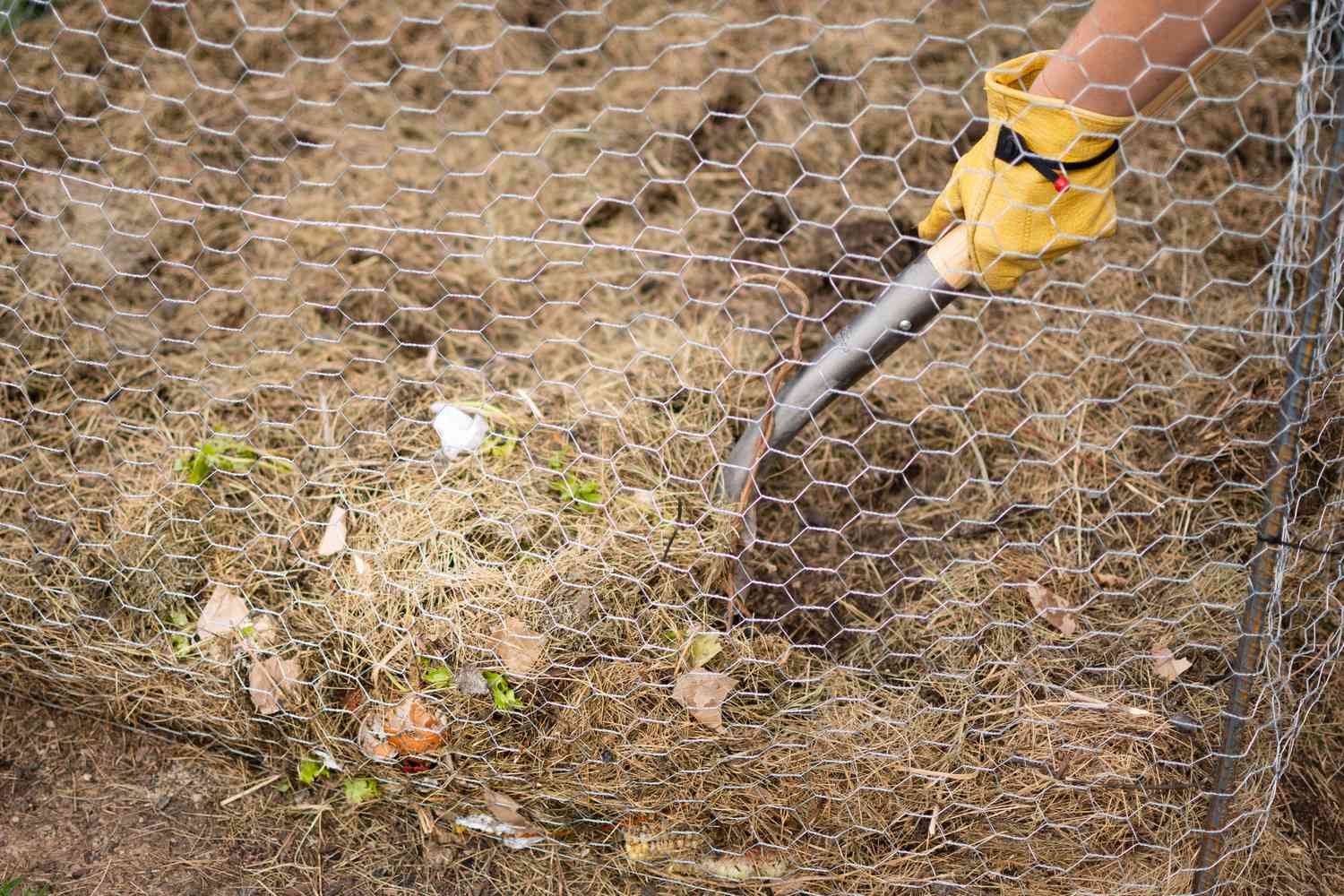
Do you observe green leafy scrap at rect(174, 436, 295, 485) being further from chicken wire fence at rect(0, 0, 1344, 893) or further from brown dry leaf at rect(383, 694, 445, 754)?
brown dry leaf at rect(383, 694, 445, 754)

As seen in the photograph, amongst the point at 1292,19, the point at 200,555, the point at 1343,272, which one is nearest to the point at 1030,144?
the point at 1343,272

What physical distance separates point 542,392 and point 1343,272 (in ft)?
4.82

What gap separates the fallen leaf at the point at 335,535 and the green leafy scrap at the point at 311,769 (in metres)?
0.37

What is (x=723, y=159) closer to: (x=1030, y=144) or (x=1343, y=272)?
(x=1030, y=144)

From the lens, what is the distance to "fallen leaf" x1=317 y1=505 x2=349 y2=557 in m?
1.92

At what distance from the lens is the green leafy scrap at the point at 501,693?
5.68 feet

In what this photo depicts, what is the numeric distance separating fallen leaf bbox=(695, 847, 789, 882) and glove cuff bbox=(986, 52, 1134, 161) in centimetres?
120

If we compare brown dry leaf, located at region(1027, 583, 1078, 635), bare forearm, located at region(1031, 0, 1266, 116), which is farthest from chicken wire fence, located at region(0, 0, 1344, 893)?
bare forearm, located at region(1031, 0, 1266, 116)

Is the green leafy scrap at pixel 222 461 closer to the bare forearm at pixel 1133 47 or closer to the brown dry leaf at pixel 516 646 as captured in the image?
the brown dry leaf at pixel 516 646

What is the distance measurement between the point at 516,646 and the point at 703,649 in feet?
1.03

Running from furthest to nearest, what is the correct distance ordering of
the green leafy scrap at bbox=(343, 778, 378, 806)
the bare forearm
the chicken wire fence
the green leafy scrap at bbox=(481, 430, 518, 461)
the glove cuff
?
the green leafy scrap at bbox=(481, 430, 518, 461)
the green leafy scrap at bbox=(343, 778, 378, 806)
the chicken wire fence
the glove cuff
the bare forearm

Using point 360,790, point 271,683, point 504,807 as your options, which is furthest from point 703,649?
point 271,683

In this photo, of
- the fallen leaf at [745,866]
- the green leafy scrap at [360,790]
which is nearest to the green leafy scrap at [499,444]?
the green leafy scrap at [360,790]

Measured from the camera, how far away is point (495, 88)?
2.94 metres
